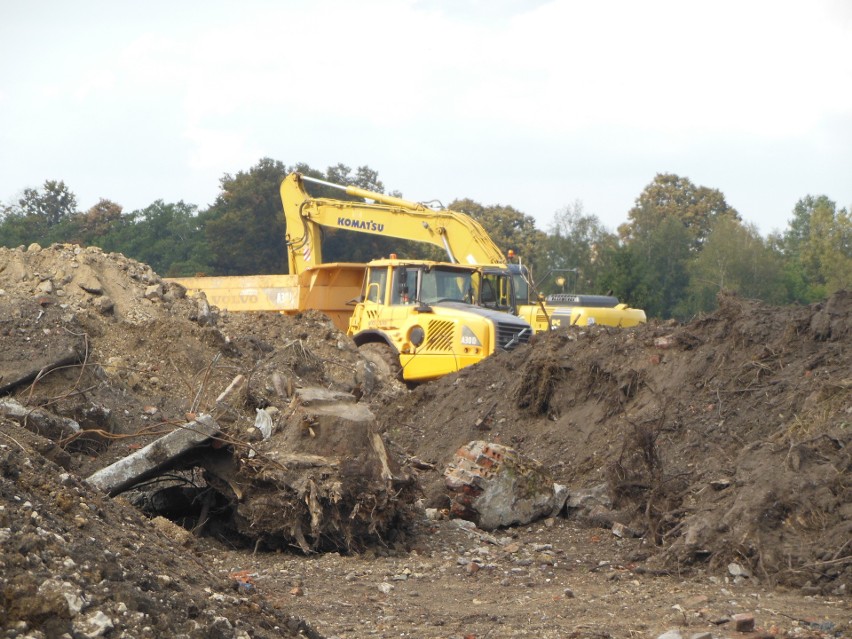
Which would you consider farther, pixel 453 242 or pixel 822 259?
pixel 822 259

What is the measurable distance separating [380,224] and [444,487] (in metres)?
11.4

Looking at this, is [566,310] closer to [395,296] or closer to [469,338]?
[395,296]

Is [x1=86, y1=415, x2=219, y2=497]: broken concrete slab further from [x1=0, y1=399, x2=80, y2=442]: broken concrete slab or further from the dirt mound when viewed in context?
the dirt mound

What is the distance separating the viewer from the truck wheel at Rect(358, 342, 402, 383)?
15.8 m

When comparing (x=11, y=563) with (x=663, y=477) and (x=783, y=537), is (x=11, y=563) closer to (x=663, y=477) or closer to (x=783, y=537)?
(x=783, y=537)

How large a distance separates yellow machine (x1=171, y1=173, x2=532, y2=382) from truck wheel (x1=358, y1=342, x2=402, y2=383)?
0.05 ft

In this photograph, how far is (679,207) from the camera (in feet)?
183

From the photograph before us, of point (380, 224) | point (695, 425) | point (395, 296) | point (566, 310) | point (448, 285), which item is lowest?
point (695, 425)

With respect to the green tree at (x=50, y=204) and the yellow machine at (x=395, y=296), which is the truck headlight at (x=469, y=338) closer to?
the yellow machine at (x=395, y=296)

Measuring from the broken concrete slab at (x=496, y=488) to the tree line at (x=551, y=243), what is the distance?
80.9 ft

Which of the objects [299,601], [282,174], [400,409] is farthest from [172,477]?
[282,174]

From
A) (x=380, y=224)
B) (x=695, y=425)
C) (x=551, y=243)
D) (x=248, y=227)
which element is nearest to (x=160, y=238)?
(x=248, y=227)

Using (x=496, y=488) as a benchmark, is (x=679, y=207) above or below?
above

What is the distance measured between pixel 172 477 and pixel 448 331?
805cm
